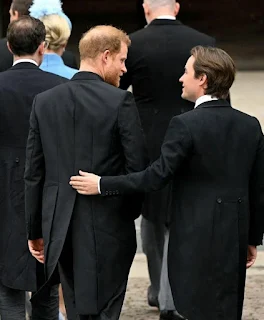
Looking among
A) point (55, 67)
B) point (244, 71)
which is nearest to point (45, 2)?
point (55, 67)

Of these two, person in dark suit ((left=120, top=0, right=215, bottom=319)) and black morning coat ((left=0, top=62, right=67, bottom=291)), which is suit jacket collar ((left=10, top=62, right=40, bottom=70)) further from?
person in dark suit ((left=120, top=0, right=215, bottom=319))

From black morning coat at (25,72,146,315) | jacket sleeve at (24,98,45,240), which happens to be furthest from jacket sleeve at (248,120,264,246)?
jacket sleeve at (24,98,45,240)

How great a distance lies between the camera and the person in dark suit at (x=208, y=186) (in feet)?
14.1

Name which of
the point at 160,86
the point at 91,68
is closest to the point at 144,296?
the point at 160,86

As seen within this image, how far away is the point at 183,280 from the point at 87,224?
1.63 ft

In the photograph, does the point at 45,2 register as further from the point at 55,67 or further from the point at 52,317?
the point at 52,317

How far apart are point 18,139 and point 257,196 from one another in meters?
1.25

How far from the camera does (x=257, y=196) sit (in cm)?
449

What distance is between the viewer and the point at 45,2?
230 inches

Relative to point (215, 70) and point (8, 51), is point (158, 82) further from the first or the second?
point (215, 70)

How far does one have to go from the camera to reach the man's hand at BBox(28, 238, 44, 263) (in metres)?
4.67

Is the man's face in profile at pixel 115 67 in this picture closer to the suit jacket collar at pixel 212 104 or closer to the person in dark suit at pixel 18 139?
the suit jacket collar at pixel 212 104

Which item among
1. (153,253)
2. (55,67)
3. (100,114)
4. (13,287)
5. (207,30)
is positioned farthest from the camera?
(207,30)

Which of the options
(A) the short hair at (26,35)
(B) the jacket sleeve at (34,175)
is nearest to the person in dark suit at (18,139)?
(A) the short hair at (26,35)
